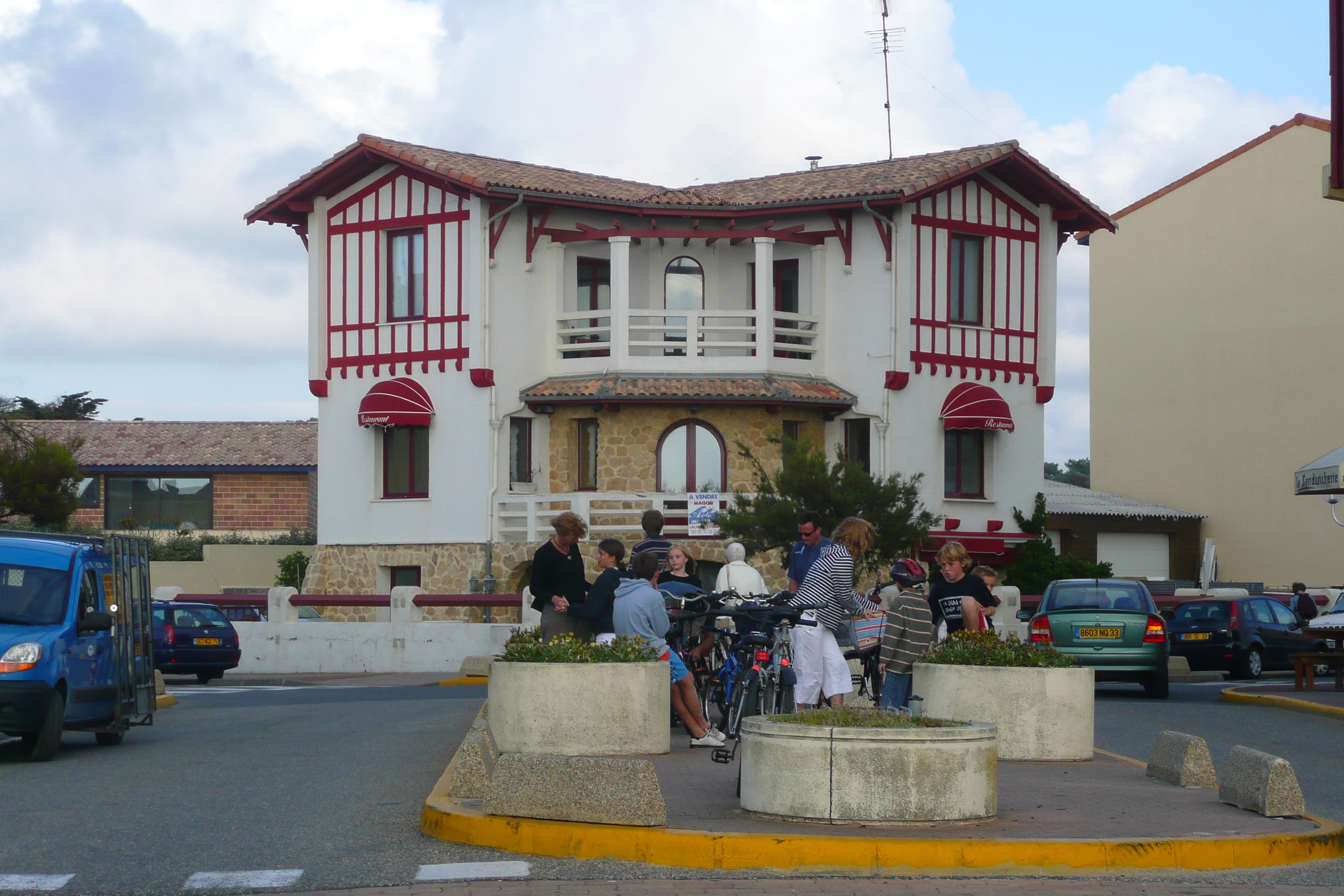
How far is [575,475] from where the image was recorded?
32.9 metres

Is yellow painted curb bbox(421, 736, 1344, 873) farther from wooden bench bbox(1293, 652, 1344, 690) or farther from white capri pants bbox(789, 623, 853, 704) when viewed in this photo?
wooden bench bbox(1293, 652, 1344, 690)

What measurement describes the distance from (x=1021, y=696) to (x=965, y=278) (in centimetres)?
2237

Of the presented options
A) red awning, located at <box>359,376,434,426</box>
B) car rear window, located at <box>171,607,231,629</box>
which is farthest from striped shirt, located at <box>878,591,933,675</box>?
red awning, located at <box>359,376,434,426</box>

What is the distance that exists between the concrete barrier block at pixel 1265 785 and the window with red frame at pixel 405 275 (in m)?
25.2

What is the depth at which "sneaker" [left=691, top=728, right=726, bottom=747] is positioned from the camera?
471 inches

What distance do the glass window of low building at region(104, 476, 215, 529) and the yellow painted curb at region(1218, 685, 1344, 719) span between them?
35987 mm

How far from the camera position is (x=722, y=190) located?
36.1 m

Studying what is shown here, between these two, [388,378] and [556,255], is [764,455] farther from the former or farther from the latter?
[388,378]

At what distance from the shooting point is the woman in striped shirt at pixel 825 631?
38.1 feet

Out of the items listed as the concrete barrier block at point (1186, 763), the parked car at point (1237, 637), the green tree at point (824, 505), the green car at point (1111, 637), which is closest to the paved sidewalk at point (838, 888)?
the concrete barrier block at point (1186, 763)

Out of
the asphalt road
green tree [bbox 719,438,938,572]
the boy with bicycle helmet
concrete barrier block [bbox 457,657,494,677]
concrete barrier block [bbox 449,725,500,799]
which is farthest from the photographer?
green tree [bbox 719,438,938,572]

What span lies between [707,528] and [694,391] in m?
2.62

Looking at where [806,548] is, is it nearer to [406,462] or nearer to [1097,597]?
[1097,597]

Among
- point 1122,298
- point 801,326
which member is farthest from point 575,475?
point 1122,298
